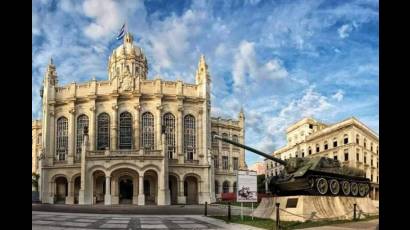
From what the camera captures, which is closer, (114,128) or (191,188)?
(114,128)

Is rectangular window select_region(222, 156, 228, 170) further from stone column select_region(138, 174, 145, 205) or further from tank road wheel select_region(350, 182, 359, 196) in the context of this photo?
tank road wheel select_region(350, 182, 359, 196)

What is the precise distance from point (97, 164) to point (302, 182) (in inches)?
1437

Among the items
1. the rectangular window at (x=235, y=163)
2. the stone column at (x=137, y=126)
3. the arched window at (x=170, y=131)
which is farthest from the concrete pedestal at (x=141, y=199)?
the rectangular window at (x=235, y=163)

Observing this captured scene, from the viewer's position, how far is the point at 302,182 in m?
18.9

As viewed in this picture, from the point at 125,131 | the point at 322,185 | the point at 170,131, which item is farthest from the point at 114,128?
the point at 322,185

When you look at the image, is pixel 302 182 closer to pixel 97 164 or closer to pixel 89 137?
pixel 97 164

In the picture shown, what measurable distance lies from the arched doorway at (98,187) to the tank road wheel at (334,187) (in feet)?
123

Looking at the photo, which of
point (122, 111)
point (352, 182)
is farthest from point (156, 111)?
point (352, 182)

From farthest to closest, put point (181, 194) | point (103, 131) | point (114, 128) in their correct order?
point (103, 131)
point (114, 128)
point (181, 194)

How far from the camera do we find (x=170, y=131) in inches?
2282

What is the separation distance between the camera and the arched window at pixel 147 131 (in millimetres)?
56344

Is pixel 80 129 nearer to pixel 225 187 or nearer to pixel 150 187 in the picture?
pixel 150 187

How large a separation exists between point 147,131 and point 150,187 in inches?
284

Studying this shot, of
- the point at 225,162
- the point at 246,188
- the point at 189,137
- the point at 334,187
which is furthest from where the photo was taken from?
the point at 225,162
